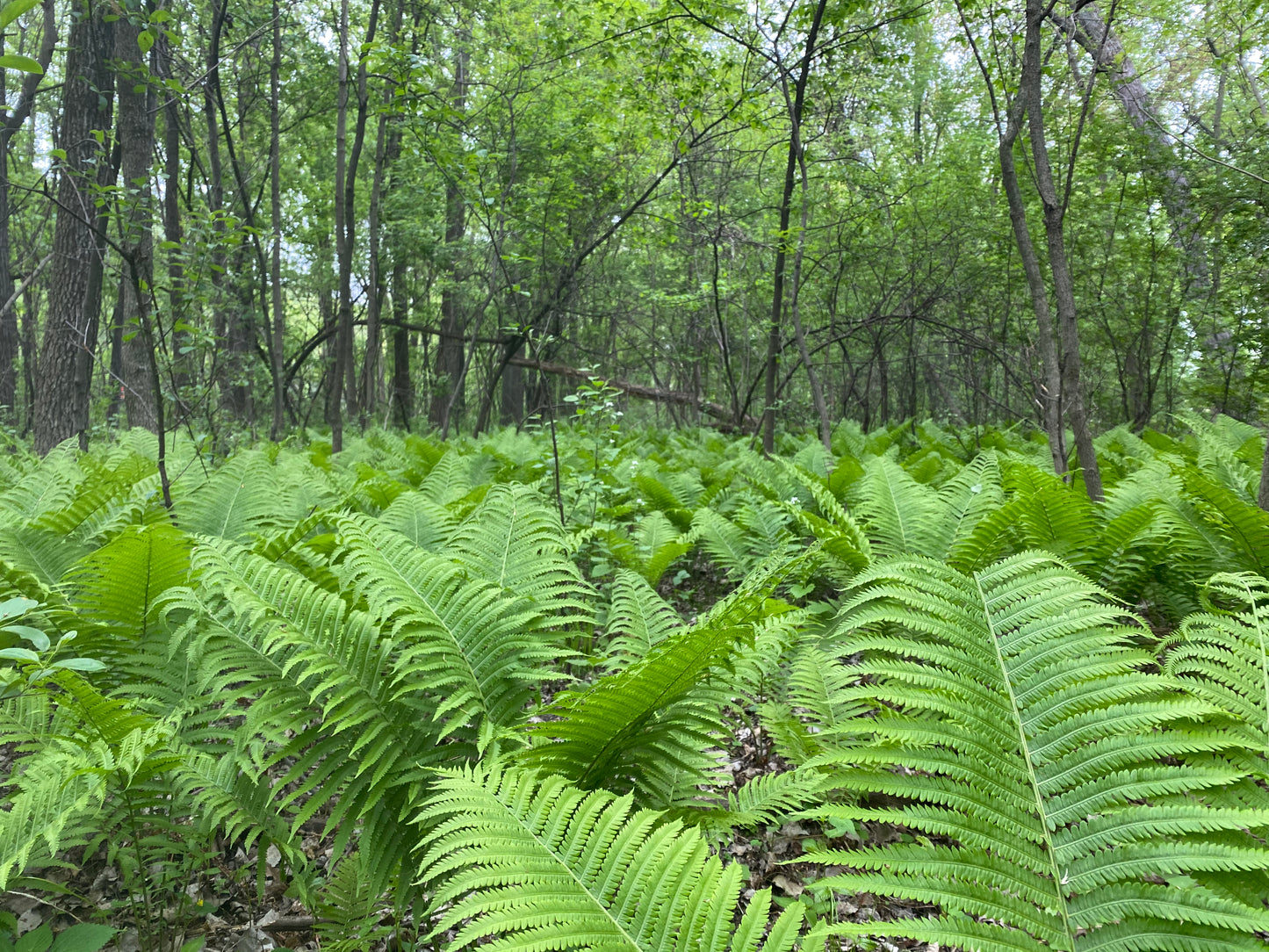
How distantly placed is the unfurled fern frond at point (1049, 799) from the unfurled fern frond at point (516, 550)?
116cm

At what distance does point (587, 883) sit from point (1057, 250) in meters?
3.83

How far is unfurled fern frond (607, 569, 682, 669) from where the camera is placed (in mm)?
2191

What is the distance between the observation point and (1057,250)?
11.7 ft

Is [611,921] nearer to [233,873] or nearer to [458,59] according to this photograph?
[233,873]

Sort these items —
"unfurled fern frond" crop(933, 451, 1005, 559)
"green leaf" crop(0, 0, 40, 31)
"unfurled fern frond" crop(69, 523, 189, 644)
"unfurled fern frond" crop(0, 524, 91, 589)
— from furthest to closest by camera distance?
1. "unfurled fern frond" crop(933, 451, 1005, 559)
2. "unfurled fern frond" crop(0, 524, 91, 589)
3. "unfurled fern frond" crop(69, 523, 189, 644)
4. "green leaf" crop(0, 0, 40, 31)

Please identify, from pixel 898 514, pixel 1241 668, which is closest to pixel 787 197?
pixel 898 514

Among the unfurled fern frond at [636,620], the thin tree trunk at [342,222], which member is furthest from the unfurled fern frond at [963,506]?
the thin tree trunk at [342,222]

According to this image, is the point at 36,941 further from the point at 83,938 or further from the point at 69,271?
the point at 69,271

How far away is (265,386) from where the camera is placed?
37.7ft

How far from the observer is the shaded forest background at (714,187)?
488 centimetres

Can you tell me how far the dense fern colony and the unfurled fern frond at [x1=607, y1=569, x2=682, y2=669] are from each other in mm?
17

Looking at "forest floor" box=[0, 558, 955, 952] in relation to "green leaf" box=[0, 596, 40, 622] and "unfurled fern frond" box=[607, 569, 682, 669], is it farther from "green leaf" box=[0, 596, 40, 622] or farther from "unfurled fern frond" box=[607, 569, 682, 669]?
"green leaf" box=[0, 596, 40, 622]

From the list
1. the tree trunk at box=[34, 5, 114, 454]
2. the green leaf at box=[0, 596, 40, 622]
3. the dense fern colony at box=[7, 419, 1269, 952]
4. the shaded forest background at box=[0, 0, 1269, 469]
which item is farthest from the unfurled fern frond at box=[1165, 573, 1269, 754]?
the tree trunk at box=[34, 5, 114, 454]

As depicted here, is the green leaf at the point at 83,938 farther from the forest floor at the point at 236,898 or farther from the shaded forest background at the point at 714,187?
the shaded forest background at the point at 714,187
